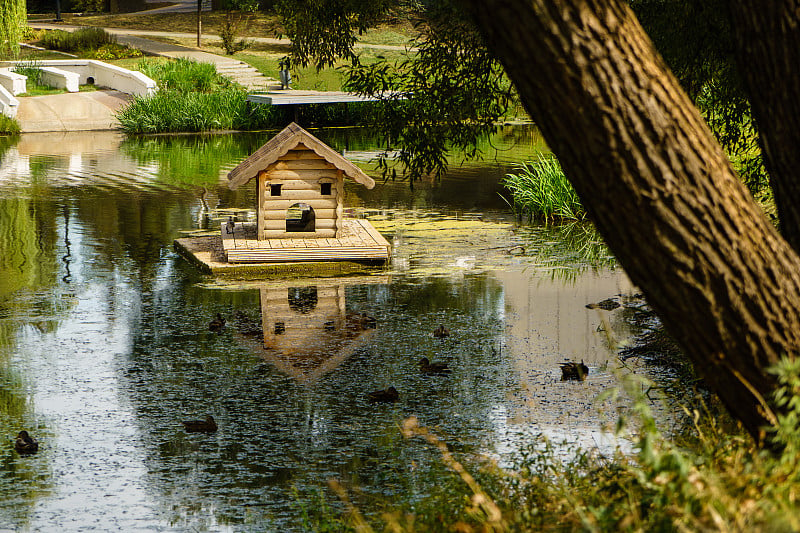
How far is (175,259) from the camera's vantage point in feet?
46.9

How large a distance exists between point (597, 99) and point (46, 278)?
10455 mm

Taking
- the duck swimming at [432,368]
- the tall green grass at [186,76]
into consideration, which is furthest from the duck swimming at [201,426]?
the tall green grass at [186,76]

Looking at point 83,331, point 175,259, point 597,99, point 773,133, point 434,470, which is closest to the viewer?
point 597,99

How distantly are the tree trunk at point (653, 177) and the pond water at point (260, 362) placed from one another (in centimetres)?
146

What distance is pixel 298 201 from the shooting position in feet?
45.4

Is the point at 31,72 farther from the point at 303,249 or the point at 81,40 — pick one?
the point at 303,249

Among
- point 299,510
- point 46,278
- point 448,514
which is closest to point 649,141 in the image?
point 448,514

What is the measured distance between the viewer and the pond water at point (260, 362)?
707 cm

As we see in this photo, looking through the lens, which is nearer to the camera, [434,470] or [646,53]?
[646,53]

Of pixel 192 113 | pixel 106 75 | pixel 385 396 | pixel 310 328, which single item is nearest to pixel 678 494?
pixel 385 396

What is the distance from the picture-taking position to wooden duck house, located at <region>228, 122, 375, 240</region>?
13.4 m

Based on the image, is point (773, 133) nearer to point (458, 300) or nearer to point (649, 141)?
point (649, 141)

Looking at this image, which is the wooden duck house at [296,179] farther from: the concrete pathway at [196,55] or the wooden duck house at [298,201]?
the concrete pathway at [196,55]

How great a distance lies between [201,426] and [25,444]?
1196 mm
